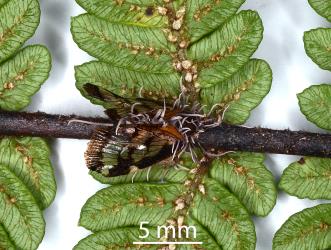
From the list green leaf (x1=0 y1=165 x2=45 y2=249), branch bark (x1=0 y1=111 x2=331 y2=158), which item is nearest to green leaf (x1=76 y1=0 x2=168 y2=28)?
branch bark (x1=0 y1=111 x2=331 y2=158)

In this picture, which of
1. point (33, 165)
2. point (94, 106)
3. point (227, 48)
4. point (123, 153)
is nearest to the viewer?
point (123, 153)

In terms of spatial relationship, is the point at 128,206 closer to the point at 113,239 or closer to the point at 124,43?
the point at 113,239

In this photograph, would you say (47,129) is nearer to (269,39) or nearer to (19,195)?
(19,195)

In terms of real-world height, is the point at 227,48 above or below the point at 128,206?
above

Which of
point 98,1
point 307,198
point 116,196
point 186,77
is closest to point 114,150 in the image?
point 116,196

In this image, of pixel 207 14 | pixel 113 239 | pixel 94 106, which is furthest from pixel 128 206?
pixel 207 14

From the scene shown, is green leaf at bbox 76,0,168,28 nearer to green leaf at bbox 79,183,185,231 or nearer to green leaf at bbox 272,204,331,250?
green leaf at bbox 79,183,185,231

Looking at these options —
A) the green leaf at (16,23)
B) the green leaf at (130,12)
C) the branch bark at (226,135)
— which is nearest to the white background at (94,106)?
the branch bark at (226,135)
